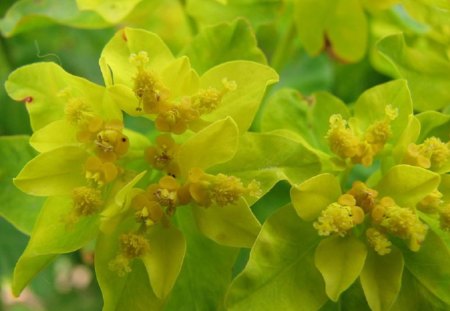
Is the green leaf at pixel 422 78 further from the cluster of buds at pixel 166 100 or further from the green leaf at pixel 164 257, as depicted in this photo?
the green leaf at pixel 164 257

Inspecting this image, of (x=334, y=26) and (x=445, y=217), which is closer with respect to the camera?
(x=445, y=217)

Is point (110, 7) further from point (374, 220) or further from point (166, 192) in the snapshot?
point (374, 220)

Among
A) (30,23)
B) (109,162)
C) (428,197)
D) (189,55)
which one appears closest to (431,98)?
(428,197)

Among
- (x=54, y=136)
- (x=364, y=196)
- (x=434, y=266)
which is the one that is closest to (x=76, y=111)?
(x=54, y=136)

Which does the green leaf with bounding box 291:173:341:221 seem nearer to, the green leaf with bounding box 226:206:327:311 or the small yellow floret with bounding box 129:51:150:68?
the green leaf with bounding box 226:206:327:311

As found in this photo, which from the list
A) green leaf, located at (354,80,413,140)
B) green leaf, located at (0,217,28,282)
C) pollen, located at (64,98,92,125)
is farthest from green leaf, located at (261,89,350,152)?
green leaf, located at (0,217,28,282)

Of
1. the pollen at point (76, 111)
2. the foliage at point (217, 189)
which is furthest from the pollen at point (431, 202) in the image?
the pollen at point (76, 111)
